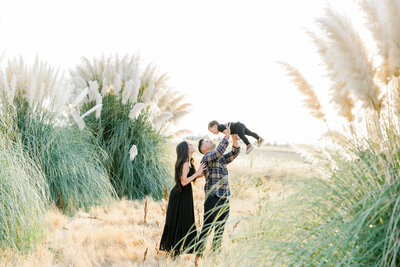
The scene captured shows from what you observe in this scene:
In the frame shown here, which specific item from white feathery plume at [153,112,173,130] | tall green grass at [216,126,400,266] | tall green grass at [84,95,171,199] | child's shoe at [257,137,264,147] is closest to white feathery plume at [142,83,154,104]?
tall green grass at [84,95,171,199]

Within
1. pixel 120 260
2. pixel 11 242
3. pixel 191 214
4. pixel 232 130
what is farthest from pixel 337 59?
pixel 11 242

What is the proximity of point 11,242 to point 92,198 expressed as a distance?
190 centimetres

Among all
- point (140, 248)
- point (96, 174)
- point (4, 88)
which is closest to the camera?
point (140, 248)

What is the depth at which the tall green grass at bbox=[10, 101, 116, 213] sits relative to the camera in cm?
495

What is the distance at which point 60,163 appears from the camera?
505 centimetres

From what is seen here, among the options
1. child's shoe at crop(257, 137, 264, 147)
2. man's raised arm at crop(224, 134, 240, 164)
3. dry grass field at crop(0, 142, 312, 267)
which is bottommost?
dry grass field at crop(0, 142, 312, 267)

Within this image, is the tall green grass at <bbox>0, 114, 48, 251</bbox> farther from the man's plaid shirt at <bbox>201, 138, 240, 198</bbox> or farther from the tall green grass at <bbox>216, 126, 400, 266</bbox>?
the tall green grass at <bbox>216, 126, 400, 266</bbox>

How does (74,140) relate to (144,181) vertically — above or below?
above

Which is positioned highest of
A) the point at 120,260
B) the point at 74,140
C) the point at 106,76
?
the point at 106,76

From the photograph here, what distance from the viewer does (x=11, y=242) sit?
325 centimetres

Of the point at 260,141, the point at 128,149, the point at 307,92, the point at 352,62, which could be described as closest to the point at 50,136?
the point at 128,149

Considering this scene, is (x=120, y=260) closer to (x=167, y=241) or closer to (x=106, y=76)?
(x=167, y=241)

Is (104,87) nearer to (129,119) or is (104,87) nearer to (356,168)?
(129,119)

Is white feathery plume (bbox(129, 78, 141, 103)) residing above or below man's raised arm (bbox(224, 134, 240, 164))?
above
